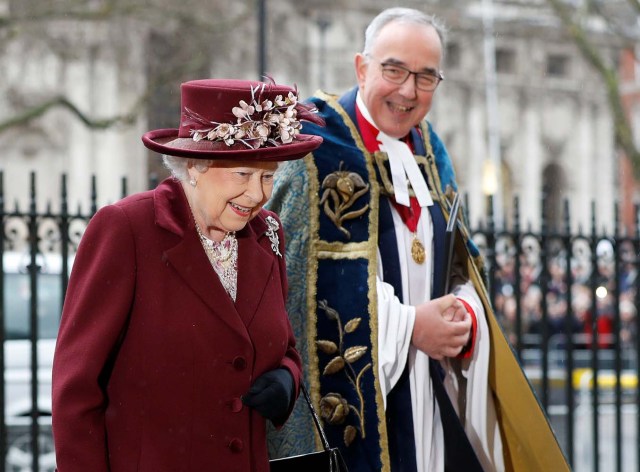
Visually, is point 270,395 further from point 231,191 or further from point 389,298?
point 389,298

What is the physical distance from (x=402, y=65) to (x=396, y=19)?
0.17 metres

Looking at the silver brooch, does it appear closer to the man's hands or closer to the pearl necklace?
the pearl necklace

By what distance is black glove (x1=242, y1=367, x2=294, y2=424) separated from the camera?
2.72 metres

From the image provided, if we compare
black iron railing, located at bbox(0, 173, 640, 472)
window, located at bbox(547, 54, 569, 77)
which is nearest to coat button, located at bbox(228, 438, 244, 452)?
black iron railing, located at bbox(0, 173, 640, 472)

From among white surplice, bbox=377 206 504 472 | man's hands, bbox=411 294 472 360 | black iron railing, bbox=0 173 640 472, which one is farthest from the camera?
black iron railing, bbox=0 173 640 472

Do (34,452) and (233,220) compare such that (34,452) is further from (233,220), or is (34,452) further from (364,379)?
(233,220)

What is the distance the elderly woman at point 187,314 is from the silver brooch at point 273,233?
0.44 ft

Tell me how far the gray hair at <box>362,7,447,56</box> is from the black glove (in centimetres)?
141

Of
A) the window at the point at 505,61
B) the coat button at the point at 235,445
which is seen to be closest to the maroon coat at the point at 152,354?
the coat button at the point at 235,445

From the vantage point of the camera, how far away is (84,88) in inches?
995

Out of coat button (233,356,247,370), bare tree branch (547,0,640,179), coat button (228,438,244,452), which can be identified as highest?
bare tree branch (547,0,640,179)

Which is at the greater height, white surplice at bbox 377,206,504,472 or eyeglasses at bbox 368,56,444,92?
eyeglasses at bbox 368,56,444,92

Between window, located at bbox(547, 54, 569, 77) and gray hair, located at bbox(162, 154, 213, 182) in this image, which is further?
window, located at bbox(547, 54, 569, 77)

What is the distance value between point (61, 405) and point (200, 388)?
341mm
